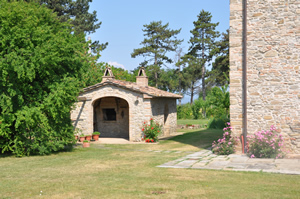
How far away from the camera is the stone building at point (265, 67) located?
11.4 metres

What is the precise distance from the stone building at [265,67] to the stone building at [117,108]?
5.94 meters

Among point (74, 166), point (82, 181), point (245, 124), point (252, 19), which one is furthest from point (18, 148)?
point (252, 19)

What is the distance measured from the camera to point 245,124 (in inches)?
467

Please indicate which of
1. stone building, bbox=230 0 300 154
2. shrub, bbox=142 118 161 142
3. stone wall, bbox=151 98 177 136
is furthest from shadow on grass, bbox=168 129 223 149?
stone building, bbox=230 0 300 154

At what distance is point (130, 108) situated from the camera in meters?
17.4

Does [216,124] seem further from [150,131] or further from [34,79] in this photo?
[34,79]

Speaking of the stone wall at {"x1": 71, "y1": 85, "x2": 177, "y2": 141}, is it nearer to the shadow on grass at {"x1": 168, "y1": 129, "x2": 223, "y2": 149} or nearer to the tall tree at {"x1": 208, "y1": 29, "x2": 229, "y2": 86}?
the shadow on grass at {"x1": 168, "y1": 129, "x2": 223, "y2": 149}

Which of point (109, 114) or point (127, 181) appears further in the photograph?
point (109, 114)

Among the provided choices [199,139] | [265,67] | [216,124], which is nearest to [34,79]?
[265,67]

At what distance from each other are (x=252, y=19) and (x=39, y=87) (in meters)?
8.18

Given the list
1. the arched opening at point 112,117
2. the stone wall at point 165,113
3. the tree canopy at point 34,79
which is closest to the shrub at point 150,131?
the stone wall at point 165,113

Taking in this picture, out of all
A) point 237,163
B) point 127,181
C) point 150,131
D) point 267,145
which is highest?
point 150,131

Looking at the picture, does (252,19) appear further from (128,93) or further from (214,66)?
(214,66)

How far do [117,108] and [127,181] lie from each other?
484 inches
